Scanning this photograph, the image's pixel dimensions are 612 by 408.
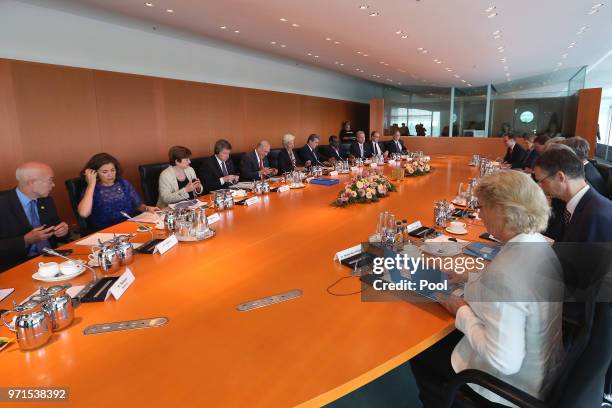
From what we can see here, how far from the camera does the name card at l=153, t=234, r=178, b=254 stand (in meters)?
1.92

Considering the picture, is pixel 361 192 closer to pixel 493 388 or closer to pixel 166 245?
pixel 166 245

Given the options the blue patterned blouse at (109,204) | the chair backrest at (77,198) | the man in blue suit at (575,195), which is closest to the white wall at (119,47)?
the chair backrest at (77,198)

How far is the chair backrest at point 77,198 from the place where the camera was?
278 centimetres

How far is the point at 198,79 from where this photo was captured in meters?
6.53

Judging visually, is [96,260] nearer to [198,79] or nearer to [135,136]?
[135,136]

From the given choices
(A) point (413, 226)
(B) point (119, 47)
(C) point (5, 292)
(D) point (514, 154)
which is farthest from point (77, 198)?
(D) point (514, 154)

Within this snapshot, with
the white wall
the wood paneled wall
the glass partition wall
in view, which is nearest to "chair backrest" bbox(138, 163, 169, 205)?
the wood paneled wall

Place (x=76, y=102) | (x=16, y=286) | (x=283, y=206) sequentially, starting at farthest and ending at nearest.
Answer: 1. (x=76, y=102)
2. (x=283, y=206)
3. (x=16, y=286)

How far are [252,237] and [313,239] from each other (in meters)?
0.39

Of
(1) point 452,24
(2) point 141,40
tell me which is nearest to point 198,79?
(2) point 141,40

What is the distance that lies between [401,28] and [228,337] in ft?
18.7

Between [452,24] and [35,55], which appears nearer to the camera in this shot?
[35,55]

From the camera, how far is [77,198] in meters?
2.86

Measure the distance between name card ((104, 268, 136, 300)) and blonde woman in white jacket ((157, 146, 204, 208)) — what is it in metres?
1.85
